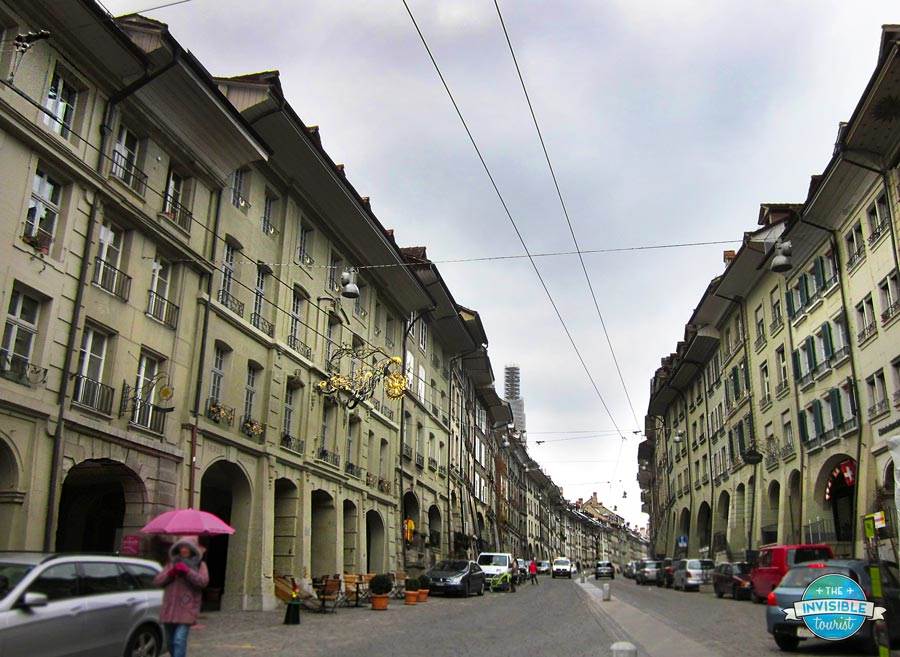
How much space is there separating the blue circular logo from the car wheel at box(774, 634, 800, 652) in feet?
12.7

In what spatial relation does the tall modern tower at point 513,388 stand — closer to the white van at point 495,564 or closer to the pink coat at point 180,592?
the white van at point 495,564

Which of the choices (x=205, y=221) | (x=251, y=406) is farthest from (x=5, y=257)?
(x=251, y=406)

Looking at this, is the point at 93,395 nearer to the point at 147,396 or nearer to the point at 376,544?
the point at 147,396

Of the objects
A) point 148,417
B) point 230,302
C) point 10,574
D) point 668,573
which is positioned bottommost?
point 668,573

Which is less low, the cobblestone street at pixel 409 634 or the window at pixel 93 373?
the window at pixel 93 373

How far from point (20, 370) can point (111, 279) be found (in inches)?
138

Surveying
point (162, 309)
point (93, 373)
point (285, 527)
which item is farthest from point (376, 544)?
point (93, 373)

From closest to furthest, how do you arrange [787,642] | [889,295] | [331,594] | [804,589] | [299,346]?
[804,589]
[787,642]
[331,594]
[889,295]
[299,346]

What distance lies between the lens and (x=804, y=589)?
13156mm

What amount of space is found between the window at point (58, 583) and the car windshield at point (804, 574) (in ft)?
36.8

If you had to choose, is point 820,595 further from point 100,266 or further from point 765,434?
point 765,434

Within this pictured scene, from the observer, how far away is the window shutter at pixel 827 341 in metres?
30.7

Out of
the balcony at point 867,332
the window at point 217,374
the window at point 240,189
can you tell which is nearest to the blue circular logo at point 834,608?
the window at point 217,374

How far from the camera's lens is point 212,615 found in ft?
66.6
